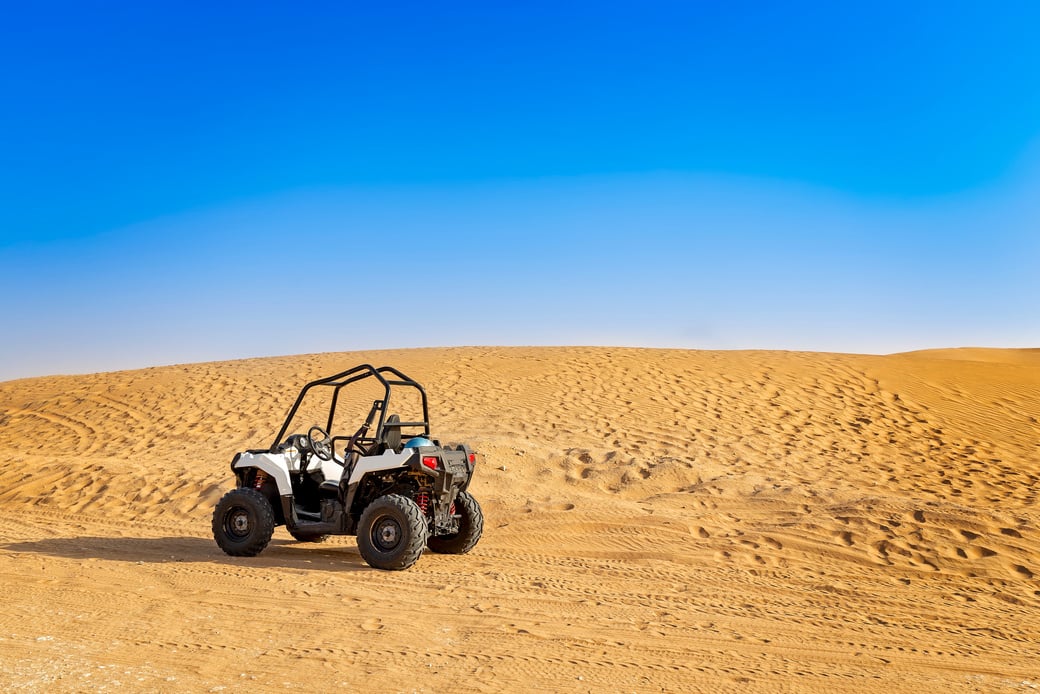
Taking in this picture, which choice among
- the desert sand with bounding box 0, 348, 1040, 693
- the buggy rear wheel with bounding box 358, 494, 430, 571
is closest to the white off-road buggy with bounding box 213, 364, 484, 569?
the buggy rear wheel with bounding box 358, 494, 430, 571

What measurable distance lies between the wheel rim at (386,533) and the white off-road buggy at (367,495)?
0.03ft

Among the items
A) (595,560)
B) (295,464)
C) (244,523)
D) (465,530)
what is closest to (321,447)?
(295,464)

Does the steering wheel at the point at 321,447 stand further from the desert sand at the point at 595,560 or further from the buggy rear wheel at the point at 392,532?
the buggy rear wheel at the point at 392,532

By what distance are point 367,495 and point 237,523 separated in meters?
1.58

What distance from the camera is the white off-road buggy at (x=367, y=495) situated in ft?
26.6

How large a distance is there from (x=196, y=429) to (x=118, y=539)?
9504 millimetres

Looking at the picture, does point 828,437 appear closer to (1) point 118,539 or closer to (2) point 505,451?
(2) point 505,451

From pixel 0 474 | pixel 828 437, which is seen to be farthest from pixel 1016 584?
pixel 0 474

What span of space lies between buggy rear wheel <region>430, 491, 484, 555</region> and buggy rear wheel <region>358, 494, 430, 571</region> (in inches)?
37.8

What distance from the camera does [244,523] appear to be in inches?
351

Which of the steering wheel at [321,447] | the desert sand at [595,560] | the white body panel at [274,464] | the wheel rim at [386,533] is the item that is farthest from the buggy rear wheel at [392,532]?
the steering wheel at [321,447]

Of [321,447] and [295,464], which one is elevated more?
[321,447]

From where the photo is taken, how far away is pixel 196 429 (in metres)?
19.2

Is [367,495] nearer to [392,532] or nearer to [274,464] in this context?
[392,532]
